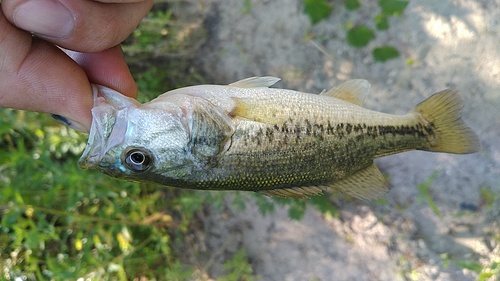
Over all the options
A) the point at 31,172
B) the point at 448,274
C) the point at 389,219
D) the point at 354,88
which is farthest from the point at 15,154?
the point at 448,274

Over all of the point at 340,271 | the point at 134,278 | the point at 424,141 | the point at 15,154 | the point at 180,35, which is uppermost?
the point at 180,35

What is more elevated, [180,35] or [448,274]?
[180,35]

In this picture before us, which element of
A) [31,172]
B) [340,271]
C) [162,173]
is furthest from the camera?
[340,271]

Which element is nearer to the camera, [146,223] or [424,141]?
[424,141]

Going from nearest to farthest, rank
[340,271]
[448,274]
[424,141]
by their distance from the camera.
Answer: [424,141] → [448,274] → [340,271]

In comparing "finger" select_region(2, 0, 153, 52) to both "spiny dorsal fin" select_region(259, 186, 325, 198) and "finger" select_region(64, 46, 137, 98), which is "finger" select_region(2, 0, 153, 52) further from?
"spiny dorsal fin" select_region(259, 186, 325, 198)

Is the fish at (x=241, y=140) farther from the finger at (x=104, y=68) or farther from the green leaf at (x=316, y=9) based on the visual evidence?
the green leaf at (x=316, y=9)

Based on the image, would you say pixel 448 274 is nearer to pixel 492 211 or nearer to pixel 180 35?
pixel 492 211

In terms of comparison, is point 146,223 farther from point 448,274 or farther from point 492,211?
point 492,211
